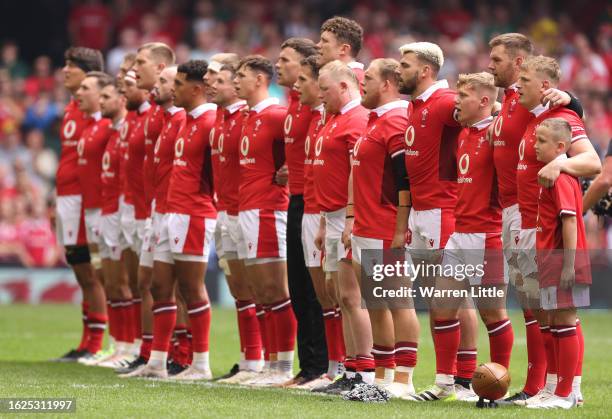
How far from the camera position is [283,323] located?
1109 centimetres

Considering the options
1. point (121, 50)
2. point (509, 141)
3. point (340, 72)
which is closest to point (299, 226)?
point (340, 72)

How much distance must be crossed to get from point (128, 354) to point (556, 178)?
18.4ft

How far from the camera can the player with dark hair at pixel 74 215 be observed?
1365 cm

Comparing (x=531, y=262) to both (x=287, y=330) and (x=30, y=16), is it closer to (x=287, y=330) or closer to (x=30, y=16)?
(x=287, y=330)

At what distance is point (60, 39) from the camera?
25.8 metres

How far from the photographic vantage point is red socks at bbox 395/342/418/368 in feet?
31.0

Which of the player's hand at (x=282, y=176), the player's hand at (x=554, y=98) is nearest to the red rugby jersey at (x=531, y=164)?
the player's hand at (x=554, y=98)

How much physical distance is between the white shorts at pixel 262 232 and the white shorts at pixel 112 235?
2279mm

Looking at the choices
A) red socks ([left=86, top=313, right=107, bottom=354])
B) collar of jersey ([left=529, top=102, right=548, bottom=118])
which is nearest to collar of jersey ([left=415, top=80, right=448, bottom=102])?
collar of jersey ([left=529, top=102, right=548, bottom=118])

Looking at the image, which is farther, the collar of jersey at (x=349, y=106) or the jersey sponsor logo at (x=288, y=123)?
the jersey sponsor logo at (x=288, y=123)

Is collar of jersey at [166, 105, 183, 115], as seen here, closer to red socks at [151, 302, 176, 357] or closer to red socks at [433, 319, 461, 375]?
red socks at [151, 302, 176, 357]

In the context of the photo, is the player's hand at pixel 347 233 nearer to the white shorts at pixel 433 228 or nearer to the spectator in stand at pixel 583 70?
the white shorts at pixel 433 228

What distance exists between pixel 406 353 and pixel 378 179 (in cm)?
127

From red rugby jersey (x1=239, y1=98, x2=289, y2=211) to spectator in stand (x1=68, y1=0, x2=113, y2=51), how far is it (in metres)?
13.9
